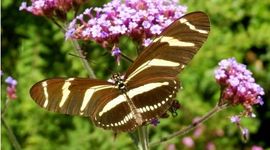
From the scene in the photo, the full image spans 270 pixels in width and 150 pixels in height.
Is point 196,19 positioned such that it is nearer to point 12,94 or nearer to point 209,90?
point 12,94

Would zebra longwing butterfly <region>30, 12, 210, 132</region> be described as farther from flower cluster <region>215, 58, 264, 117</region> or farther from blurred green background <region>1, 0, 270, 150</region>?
blurred green background <region>1, 0, 270, 150</region>

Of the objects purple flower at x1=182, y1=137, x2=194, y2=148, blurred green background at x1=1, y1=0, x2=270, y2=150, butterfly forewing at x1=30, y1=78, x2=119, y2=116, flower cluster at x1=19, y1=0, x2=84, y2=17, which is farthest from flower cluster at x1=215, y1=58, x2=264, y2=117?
purple flower at x1=182, y1=137, x2=194, y2=148

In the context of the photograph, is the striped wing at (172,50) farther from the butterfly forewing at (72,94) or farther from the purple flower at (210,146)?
the purple flower at (210,146)

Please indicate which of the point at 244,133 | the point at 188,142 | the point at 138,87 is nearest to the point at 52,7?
the point at 138,87

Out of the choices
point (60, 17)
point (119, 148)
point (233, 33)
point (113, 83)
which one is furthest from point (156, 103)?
point (233, 33)

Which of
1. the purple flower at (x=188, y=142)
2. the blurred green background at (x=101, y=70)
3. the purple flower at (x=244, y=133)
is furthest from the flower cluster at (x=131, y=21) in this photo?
the purple flower at (x=188, y=142)

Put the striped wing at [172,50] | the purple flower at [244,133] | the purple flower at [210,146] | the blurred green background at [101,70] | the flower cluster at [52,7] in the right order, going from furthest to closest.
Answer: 1. the purple flower at [210,146]
2. the blurred green background at [101,70]
3. the flower cluster at [52,7]
4. the purple flower at [244,133]
5. the striped wing at [172,50]
